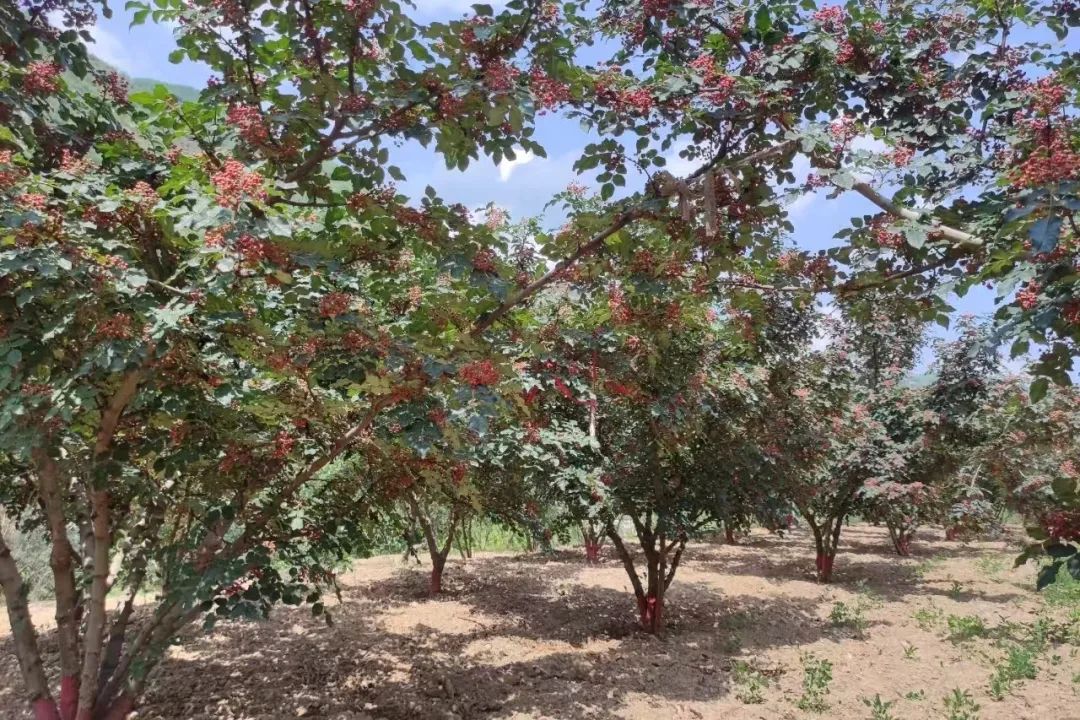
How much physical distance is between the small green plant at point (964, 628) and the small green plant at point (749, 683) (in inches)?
110

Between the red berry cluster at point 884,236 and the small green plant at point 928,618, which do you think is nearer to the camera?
the red berry cluster at point 884,236

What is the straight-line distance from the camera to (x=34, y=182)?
238 cm

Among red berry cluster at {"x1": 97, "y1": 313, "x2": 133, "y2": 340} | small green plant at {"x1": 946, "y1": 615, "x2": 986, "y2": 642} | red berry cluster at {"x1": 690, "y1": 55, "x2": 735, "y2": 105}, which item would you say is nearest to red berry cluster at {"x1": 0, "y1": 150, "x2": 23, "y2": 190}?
red berry cluster at {"x1": 97, "y1": 313, "x2": 133, "y2": 340}

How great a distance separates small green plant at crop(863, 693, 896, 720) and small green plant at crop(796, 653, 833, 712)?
33cm

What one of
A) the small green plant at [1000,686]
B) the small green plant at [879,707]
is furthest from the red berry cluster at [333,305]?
the small green plant at [1000,686]

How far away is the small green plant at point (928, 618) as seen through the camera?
778cm

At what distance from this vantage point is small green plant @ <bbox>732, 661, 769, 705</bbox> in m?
5.38

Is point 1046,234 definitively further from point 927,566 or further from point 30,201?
point 927,566

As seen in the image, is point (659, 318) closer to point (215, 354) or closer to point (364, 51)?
point (364, 51)

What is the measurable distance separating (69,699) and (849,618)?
814 cm

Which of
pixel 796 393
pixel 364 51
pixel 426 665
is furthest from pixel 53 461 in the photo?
pixel 796 393

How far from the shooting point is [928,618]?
26.2 ft

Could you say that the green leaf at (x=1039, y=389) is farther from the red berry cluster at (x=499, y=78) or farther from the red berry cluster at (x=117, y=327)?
the red berry cluster at (x=117, y=327)

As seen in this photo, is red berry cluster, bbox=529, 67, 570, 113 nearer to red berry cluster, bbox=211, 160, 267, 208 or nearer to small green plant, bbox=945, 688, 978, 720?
red berry cluster, bbox=211, 160, 267, 208
